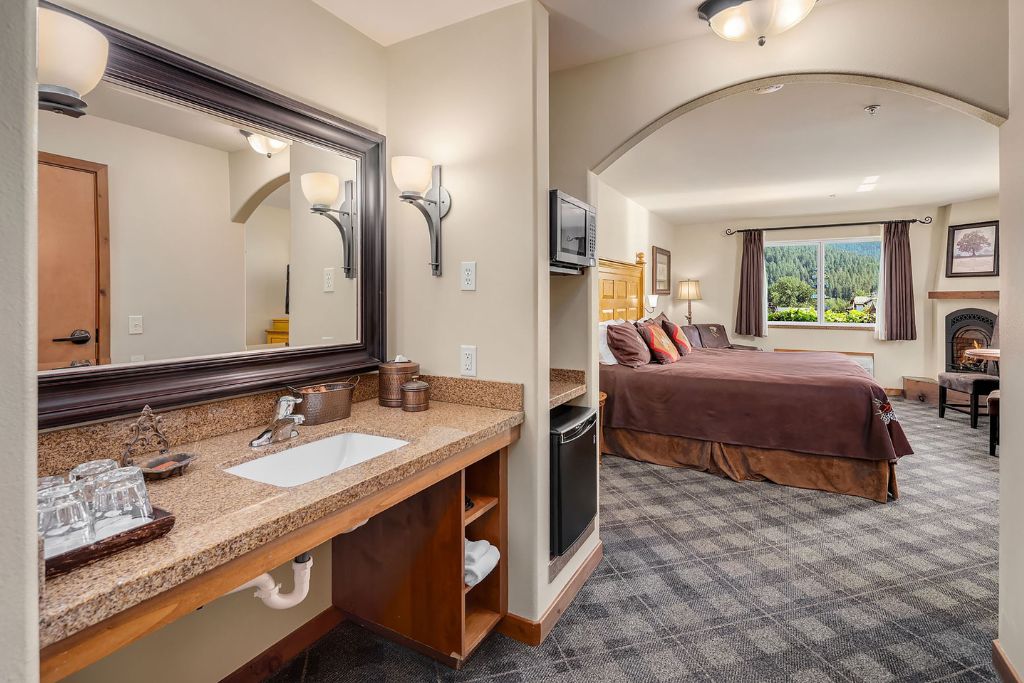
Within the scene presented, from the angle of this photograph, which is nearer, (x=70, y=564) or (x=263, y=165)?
(x=70, y=564)

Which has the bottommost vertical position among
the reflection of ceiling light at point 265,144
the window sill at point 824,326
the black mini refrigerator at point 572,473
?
the black mini refrigerator at point 572,473

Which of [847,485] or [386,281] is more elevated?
[386,281]

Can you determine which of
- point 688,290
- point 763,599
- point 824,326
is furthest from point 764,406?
point 824,326

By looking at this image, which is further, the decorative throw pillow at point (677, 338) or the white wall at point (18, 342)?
the decorative throw pillow at point (677, 338)

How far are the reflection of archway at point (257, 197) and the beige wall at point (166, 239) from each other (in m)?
0.03

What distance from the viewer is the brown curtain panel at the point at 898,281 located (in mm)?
6359

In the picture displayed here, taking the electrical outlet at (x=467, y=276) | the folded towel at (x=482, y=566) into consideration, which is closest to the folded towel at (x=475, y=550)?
the folded towel at (x=482, y=566)

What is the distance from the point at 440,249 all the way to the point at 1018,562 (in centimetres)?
217

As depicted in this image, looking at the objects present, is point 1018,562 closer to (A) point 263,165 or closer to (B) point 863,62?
(B) point 863,62

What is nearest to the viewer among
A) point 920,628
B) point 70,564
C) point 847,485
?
point 70,564

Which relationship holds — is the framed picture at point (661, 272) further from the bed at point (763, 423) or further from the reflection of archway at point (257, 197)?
the reflection of archway at point (257, 197)

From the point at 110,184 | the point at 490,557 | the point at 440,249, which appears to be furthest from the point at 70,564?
the point at 440,249

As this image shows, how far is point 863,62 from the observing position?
71.6 inches

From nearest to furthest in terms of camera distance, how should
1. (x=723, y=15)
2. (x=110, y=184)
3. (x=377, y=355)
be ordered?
(x=110, y=184) < (x=723, y=15) < (x=377, y=355)
